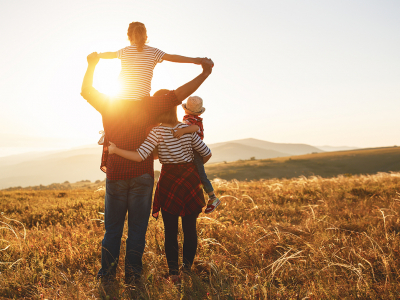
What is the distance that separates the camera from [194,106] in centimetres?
337

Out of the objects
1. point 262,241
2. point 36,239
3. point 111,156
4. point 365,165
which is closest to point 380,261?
point 262,241

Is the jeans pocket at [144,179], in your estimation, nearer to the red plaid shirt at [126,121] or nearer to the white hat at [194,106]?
the red plaid shirt at [126,121]

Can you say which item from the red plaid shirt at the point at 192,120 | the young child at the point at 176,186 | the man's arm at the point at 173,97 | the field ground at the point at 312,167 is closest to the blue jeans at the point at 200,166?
the young child at the point at 176,186

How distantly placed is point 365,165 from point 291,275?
60.8 metres

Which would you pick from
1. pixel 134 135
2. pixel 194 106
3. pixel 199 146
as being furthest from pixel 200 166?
pixel 134 135

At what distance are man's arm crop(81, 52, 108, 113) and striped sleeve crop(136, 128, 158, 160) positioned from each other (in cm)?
67

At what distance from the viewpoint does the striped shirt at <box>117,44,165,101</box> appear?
2.82m

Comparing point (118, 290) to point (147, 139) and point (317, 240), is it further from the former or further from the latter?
point (317, 240)

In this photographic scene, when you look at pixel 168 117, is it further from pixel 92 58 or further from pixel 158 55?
pixel 92 58

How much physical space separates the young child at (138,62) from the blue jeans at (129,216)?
3.37 feet

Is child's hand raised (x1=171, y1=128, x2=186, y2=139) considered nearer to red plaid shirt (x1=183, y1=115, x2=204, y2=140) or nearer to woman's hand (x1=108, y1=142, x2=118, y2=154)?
red plaid shirt (x1=183, y1=115, x2=204, y2=140)

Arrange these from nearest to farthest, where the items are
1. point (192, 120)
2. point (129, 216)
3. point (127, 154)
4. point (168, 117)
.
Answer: point (127, 154) < point (129, 216) < point (168, 117) < point (192, 120)

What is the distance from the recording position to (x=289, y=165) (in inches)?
2046

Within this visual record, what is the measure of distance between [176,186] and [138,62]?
1.63 meters
